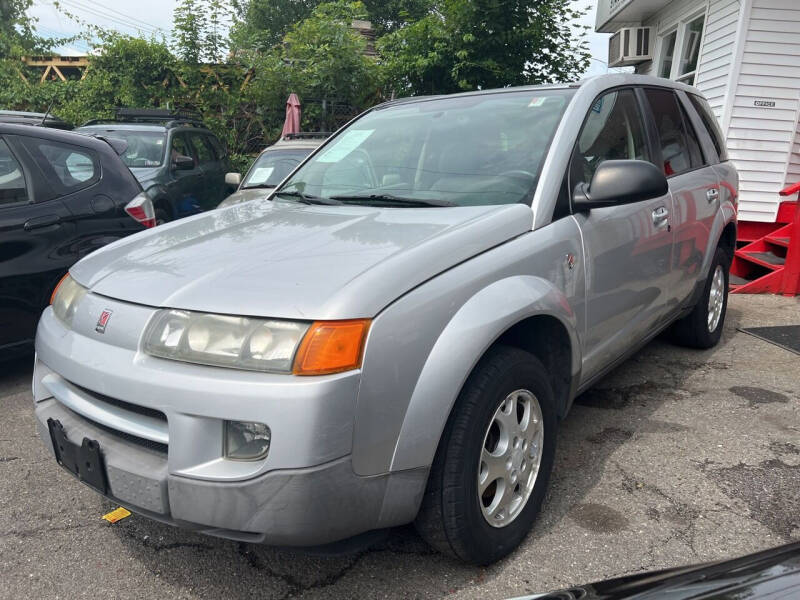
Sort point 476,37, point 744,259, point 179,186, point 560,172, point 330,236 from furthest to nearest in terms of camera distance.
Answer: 1. point 476,37
2. point 179,186
3. point 744,259
4. point 560,172
5. point 330,236

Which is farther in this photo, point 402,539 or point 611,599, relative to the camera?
point 402,539

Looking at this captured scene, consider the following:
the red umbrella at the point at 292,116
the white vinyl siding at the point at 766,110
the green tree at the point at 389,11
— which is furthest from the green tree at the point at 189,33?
the green tree at the point at 389,11

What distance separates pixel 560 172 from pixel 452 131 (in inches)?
25.4

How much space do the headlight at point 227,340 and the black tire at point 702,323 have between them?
336cm

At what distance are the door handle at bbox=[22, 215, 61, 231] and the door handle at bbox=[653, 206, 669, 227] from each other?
353cm

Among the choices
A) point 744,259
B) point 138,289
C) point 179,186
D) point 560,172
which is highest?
point 560,172

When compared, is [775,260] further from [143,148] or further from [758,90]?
[143,148]

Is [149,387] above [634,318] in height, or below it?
above

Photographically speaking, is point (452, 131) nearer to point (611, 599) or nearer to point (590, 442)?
point (590, 442)

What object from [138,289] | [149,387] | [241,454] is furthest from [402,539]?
[138,289]

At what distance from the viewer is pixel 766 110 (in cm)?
792

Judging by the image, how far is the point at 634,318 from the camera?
3283 millimetres

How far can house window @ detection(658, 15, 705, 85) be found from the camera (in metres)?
9.66

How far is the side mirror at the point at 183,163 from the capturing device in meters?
8.18
